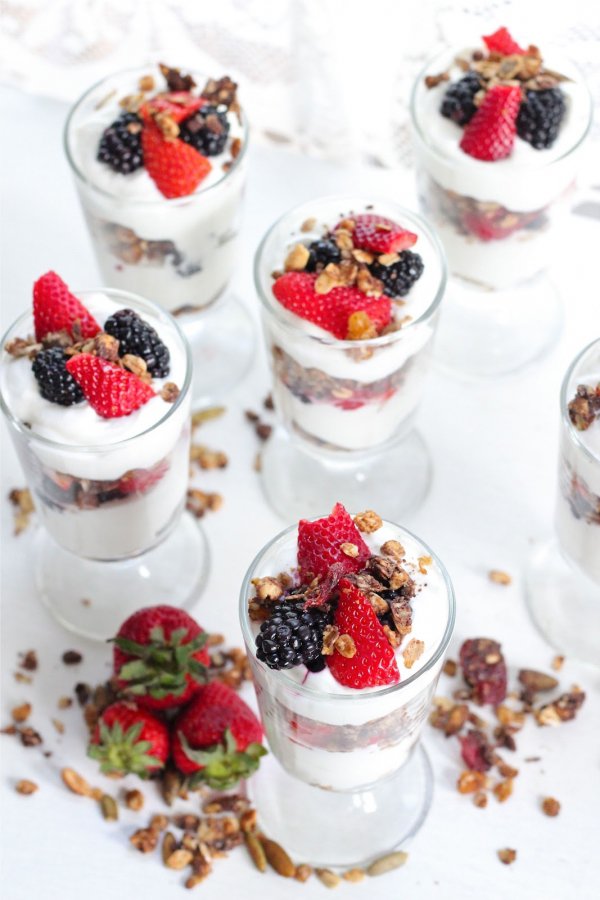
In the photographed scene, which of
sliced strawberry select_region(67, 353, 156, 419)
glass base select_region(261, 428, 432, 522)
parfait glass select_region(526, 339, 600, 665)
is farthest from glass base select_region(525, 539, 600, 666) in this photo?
sliced strawberry select_region(67, 353, 156, 419)

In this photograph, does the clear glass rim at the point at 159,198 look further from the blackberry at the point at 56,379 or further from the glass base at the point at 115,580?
the glass base at the point at 115,580

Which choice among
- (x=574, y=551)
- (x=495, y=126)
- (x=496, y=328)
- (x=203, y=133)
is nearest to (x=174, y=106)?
(x=203, y=133)

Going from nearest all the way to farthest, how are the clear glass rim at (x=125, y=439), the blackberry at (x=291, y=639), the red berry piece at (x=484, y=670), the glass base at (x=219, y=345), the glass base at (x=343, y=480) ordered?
the blackberry at (x=291, y=639) → the clear glass rim at (x=125, y=439) → the red berry piece at (x=484, y=670) → the glass base at (x=343, y=480) → the glass base at (x=219, y=345)

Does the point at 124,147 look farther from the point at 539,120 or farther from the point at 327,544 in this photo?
the point at 327,544

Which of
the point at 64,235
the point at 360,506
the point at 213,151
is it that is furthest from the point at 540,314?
the point at 64,235

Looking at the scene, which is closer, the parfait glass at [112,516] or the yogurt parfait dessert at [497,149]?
the parfait glass at [112,516]

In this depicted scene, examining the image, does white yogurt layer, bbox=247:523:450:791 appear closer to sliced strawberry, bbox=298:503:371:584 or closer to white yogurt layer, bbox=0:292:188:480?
sliced strawberry, bbox=298:503:371:584

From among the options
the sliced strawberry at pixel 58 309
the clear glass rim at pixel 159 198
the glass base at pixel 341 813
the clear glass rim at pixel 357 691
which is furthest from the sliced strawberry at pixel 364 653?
the clear glass rim at pixel 159 198
